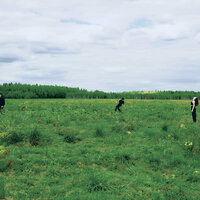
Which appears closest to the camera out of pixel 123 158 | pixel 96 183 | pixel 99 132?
pixel 96 183

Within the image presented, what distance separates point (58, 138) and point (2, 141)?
8.82 feet

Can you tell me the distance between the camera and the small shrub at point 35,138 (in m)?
11.1

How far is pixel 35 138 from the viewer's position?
37.3 ft

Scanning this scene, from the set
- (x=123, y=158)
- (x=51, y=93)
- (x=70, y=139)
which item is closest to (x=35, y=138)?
(x=70, y=139)

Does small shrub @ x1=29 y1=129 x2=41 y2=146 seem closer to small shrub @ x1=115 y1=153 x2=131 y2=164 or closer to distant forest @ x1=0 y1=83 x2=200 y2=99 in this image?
small shrub @ x1=115 y1=153 x2=131 y2=164

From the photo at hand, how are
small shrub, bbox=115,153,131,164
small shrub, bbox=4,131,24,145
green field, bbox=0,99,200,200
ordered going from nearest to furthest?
green field, bbox=0,99,200,200 → small shrub, bbox=115,153,131,164 → small shrub, bbox=4,131,24,145

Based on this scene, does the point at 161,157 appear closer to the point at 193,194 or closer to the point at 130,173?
the point at 130,173

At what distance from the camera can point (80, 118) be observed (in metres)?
20.0

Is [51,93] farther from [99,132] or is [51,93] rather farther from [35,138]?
[35,138]

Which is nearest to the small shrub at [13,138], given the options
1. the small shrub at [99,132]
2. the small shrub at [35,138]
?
the small shrub at [35,138]

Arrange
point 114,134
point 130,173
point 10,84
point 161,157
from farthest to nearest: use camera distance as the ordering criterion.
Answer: point 10,84, point 114,134, point 161,157, point 130,173

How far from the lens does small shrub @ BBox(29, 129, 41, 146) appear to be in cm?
1113

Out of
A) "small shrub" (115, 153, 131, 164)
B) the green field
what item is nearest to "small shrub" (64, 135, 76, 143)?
the green field

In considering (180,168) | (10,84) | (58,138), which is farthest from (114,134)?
(10,84)
